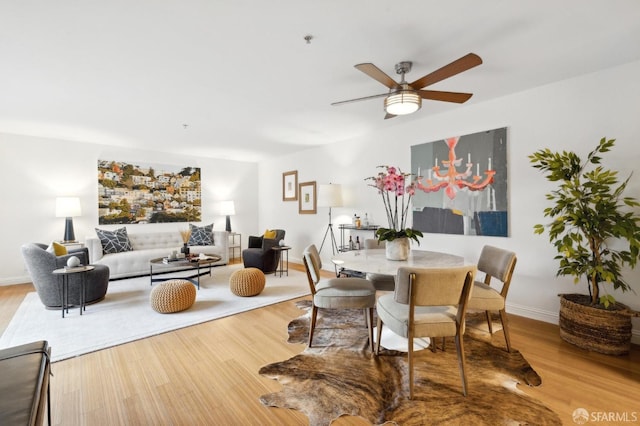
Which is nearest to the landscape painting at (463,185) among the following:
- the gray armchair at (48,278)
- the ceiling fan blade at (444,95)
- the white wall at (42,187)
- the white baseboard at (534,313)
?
the white baseboard at (534,313)

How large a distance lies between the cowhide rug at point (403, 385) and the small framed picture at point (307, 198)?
3.55 m

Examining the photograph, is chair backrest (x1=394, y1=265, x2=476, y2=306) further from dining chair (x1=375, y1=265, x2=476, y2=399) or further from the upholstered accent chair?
the upholstered accent chair

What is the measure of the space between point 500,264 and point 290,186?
4796 millimetres

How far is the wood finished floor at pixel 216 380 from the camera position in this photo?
5.66 feet

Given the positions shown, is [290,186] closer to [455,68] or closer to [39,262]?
[39,262]

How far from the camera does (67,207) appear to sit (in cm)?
477

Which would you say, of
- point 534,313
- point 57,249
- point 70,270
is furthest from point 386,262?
point 57,249

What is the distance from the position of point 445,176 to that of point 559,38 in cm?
183

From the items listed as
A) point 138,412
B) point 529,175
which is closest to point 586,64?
point 529,175

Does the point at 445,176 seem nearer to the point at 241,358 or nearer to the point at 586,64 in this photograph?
the point at 586,64

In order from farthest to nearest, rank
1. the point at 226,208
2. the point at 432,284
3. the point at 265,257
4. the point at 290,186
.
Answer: the point at 226,208
the point at 290,186
the point at 265,257
the point at 432,284

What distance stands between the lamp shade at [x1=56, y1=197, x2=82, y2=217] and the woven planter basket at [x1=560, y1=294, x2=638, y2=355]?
6.77 metres

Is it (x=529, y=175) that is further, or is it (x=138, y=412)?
(x=529, y=175)

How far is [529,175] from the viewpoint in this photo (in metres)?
3.14
